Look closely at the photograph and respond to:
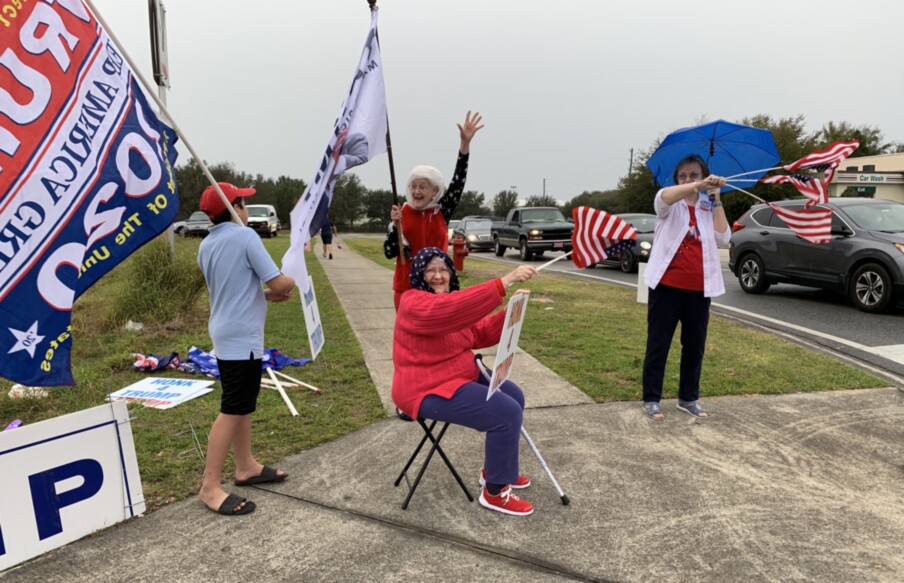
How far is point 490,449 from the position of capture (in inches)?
115

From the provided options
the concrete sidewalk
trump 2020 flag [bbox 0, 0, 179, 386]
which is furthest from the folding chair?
trump 2020 flag [bbox 0, 0, 179, 386]

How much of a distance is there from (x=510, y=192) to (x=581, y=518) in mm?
88298

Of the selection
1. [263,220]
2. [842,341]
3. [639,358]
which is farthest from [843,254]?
[263,220]

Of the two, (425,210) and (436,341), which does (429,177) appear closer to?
(425,210)

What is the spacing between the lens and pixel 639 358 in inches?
230

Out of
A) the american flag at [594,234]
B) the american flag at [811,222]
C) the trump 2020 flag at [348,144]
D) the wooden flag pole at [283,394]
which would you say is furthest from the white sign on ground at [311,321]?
the american flag at [811,222]

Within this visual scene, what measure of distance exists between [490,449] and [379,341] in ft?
12.9

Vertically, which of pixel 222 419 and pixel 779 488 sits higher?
pixel 222 419

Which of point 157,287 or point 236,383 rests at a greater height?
point 236,383

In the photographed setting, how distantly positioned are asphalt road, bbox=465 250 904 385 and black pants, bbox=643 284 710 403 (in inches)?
90.9

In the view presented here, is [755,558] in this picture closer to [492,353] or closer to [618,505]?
[618,505]

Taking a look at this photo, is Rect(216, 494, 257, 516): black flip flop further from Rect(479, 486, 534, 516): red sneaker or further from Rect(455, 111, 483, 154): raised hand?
Rect(455, 111, 483, 154): raised hand

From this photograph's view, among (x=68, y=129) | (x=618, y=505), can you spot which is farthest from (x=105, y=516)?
(x=618, y=505)

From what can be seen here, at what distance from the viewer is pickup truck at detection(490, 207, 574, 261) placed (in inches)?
796
